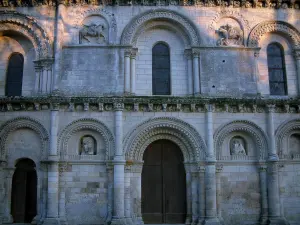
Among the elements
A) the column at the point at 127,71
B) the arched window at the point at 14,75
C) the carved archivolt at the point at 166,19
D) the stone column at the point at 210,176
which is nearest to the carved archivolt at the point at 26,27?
the arched window at the point at 14,75

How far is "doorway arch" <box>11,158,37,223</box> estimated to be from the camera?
15500mm

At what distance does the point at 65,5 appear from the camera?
16.6 meters

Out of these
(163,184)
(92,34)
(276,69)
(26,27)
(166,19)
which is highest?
(166,19)

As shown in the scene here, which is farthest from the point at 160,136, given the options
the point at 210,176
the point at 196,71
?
the point at 196,71

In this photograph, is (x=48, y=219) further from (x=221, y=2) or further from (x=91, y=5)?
(x=221, y=2)

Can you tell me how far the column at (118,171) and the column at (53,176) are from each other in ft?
7.65

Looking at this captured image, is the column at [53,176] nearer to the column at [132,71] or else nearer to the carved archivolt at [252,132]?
the column at [132,71]

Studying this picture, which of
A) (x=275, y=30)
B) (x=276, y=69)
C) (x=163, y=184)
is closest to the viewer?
(x=163, y=184)

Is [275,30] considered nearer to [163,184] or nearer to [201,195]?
[201,195]

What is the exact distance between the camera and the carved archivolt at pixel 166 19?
16516mm

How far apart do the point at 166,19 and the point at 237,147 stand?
6.54 m

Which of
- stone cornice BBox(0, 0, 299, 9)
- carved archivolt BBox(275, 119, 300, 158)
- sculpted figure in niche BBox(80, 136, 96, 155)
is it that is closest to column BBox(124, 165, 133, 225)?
sculpted figure in niche BBox(80, 136, 96, 155)

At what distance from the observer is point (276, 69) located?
1731 centimetres

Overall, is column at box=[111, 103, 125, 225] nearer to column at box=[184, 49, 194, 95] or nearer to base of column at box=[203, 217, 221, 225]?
column at box=[184, 49, 194, 95]
